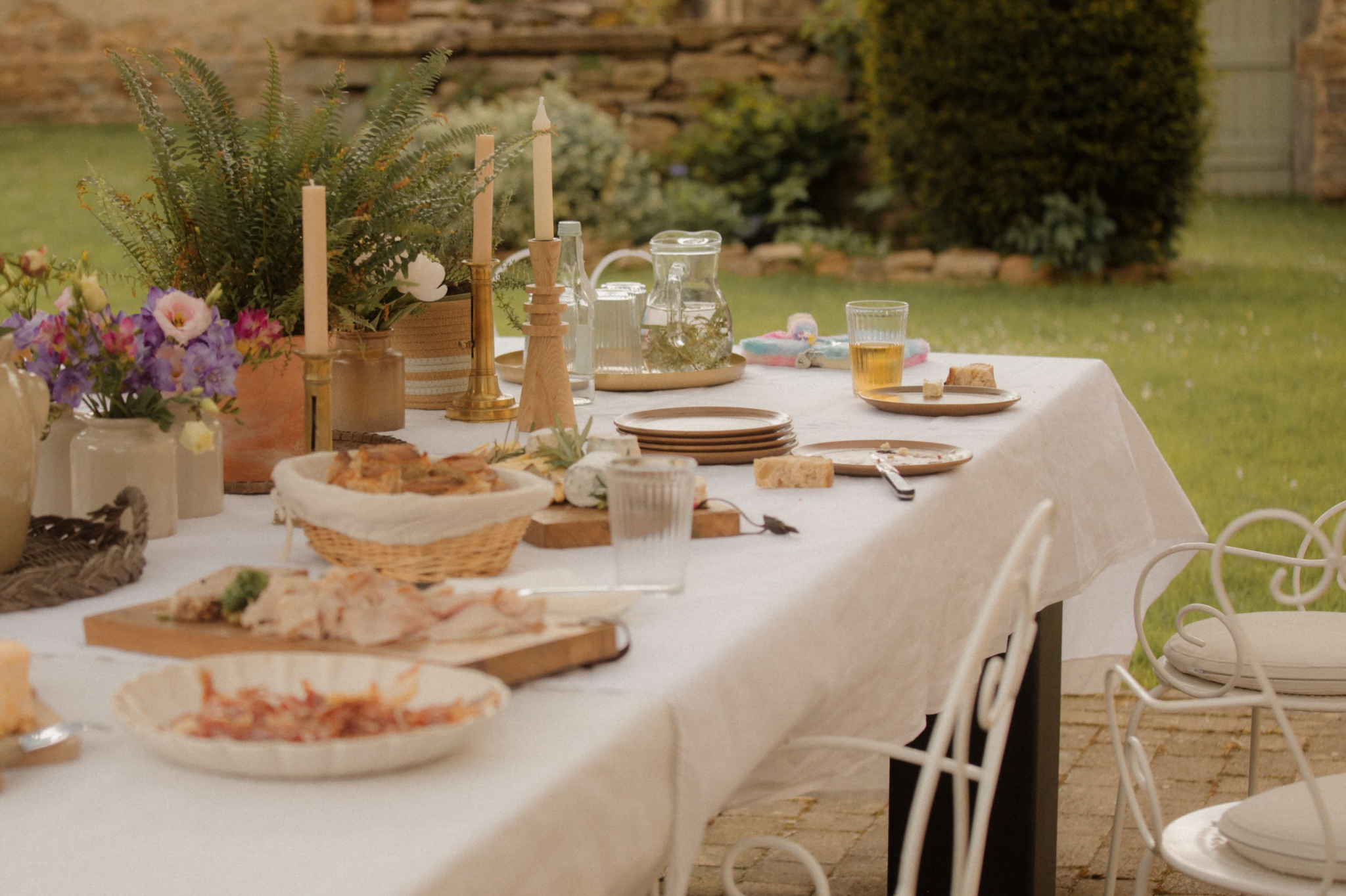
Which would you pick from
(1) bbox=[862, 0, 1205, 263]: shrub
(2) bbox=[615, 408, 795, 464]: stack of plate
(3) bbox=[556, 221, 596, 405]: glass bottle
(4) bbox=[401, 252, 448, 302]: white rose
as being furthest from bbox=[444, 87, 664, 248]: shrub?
(2) bbox=[615, 408, 795, 464]: stack of plate

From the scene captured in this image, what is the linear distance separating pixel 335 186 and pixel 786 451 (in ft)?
2.30

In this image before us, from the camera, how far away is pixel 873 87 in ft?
30.6

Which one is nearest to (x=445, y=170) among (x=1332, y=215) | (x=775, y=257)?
(x=775, y=257)

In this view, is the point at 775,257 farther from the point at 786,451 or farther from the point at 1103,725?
the point at 786,451

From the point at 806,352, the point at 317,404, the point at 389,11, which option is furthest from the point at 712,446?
the point at 389,11

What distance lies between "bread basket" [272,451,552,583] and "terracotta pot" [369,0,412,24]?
11.9 m

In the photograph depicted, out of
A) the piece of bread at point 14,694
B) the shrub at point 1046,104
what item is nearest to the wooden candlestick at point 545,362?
the piece of bread at point 14,694

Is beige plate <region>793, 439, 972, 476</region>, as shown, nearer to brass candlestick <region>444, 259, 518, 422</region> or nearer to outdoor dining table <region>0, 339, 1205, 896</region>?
outdoor dining table <region>0, 339, 1205, 896</region>

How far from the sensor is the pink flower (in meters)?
1.62

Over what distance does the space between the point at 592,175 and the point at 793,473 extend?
26.6 ft

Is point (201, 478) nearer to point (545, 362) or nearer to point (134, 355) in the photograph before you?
point (134, 355)

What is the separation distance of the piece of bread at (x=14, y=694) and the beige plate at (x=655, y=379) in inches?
60.7

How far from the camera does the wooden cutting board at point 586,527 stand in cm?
163

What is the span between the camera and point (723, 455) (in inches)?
80.0
